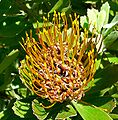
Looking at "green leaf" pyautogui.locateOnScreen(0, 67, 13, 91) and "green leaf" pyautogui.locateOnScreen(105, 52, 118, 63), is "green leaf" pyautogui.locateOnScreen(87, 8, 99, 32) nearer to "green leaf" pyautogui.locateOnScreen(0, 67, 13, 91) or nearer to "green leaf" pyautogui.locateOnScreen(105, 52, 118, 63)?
"green leaf" pyautogui.locateOnScreen(105, 52, 118, 63)

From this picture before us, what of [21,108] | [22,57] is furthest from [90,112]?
[22,57]

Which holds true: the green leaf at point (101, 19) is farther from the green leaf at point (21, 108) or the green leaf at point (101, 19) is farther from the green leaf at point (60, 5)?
the green leaf at point (21, 108)

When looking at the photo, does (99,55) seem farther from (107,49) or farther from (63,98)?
(63,98)

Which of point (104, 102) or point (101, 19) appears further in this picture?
point (101, 19)

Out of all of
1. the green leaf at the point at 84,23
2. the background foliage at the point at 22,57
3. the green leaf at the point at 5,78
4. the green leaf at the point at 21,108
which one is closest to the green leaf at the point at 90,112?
the background foliage at the point at 22,57

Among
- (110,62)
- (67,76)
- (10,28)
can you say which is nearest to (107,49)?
(110,62)

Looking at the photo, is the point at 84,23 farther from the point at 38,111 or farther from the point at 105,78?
the point at 38,111
